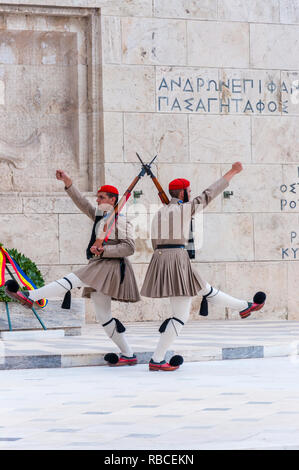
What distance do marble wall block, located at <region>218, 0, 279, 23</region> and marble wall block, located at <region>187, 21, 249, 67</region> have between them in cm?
13

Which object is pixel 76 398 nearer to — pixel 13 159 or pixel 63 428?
pixel 63 428

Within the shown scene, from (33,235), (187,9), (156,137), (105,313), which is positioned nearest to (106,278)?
(105,313)

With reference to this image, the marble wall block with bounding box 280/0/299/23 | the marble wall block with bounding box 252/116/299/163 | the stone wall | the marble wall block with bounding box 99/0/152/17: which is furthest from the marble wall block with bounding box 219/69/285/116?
the marble wall block with bounding box 99/0/152/17

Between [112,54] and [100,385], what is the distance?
858 centimetres

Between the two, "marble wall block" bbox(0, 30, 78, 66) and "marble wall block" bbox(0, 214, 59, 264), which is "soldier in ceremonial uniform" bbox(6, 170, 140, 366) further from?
"marble wall block" bbox(0, 30, 78, 66)

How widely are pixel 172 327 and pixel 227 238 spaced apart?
7057 mm

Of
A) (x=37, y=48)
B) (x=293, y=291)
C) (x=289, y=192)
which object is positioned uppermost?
(x=37, y=48)

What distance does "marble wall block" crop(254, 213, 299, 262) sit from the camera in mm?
16438

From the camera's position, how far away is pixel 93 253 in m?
9.76

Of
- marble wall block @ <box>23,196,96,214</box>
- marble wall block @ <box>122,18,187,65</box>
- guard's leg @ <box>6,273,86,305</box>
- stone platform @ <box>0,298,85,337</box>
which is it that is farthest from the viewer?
marble wall block @ <box>122,18,187,65</box>

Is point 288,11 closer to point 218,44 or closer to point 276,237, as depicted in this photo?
point 218,44

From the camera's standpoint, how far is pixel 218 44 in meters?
16.5

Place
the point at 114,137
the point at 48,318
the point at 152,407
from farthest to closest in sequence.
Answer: the point at 114,137 → the point at 48,318 → the point at 152,407

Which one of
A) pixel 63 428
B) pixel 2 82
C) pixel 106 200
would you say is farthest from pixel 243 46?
pixel 63 428
